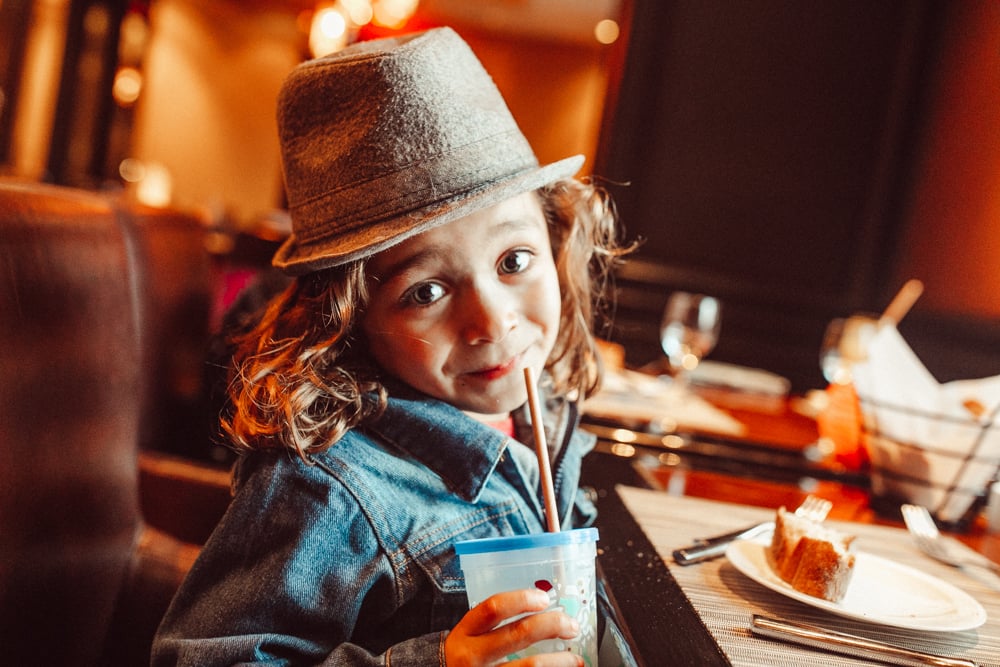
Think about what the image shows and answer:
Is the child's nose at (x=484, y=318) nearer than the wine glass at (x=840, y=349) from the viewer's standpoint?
Yes

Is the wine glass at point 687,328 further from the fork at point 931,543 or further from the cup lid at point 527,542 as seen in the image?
the cup lid at point 527,542

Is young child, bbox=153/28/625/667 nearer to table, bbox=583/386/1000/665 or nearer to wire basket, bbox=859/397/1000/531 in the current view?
table, bbox=583/386/1000/665

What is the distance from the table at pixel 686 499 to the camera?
26.5 inches

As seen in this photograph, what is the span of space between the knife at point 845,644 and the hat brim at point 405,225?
472 millimetres

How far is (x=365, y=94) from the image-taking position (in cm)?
85

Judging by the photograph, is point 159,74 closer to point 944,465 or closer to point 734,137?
point 734,137

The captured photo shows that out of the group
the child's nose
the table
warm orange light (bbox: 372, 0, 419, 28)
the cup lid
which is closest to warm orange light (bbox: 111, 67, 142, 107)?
warm orange light (bbox: 372, 0, 419, 28)

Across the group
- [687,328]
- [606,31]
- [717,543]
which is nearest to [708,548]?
[717,543]

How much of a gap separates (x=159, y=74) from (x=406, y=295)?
9.62 m

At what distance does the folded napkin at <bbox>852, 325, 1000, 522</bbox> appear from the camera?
43.1 inches

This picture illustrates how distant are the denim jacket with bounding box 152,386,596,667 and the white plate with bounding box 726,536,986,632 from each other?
0.27 meters

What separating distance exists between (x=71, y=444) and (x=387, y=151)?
555 mm

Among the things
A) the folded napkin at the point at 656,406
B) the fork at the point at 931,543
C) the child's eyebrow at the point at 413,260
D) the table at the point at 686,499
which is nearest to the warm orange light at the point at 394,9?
the folded napkin at the point at 656,406

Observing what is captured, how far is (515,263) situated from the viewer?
92 cm
